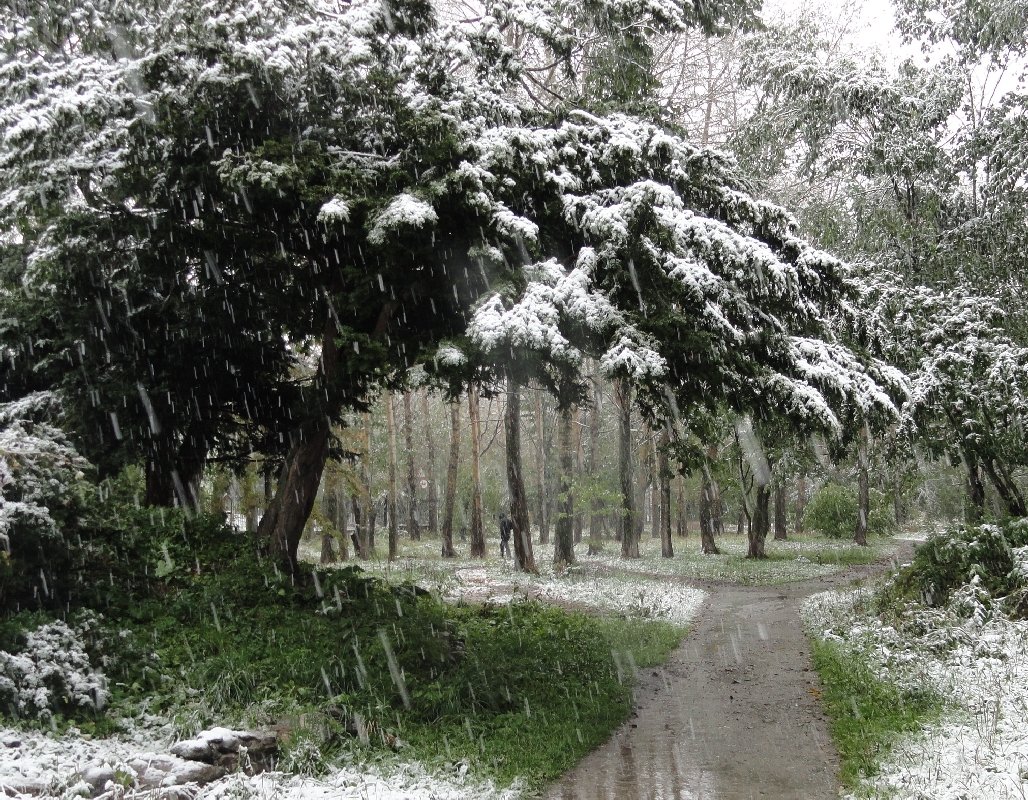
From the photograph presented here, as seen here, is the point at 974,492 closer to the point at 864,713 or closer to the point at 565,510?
the point at 864,713

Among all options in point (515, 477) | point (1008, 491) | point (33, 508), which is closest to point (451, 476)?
point (515, 477)

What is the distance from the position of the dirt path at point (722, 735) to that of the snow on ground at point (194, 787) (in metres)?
0.91

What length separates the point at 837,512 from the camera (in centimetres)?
3791

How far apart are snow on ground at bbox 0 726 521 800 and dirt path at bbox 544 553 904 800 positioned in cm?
91

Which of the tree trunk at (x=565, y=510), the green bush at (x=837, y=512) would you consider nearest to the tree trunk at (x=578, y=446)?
the tree trunk at (x=565, y=510)

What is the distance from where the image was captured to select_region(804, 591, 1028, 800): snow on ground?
18.5 ft

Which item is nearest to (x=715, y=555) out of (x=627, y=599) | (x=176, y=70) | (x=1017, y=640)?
(x=627, y=599)

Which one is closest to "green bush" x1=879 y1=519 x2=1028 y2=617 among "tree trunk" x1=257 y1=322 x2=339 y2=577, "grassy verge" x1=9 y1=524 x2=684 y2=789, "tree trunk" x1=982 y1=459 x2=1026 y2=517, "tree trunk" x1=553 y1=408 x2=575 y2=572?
"tree trunk" x1=982 y1=459 x2=1026 y2=517

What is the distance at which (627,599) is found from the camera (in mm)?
16312

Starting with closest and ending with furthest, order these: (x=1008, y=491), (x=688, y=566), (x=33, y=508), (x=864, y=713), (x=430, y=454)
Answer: (x=33, y=508) → (x=864, y=713) → (x=1008, y=491) → (x=688, y=566) → (x=430, y=454)

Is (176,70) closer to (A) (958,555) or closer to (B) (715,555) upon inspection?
(A) (958,555)

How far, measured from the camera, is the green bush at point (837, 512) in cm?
3781

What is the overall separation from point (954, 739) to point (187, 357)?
9628 millimetres

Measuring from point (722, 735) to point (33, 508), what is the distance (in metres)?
6.78
